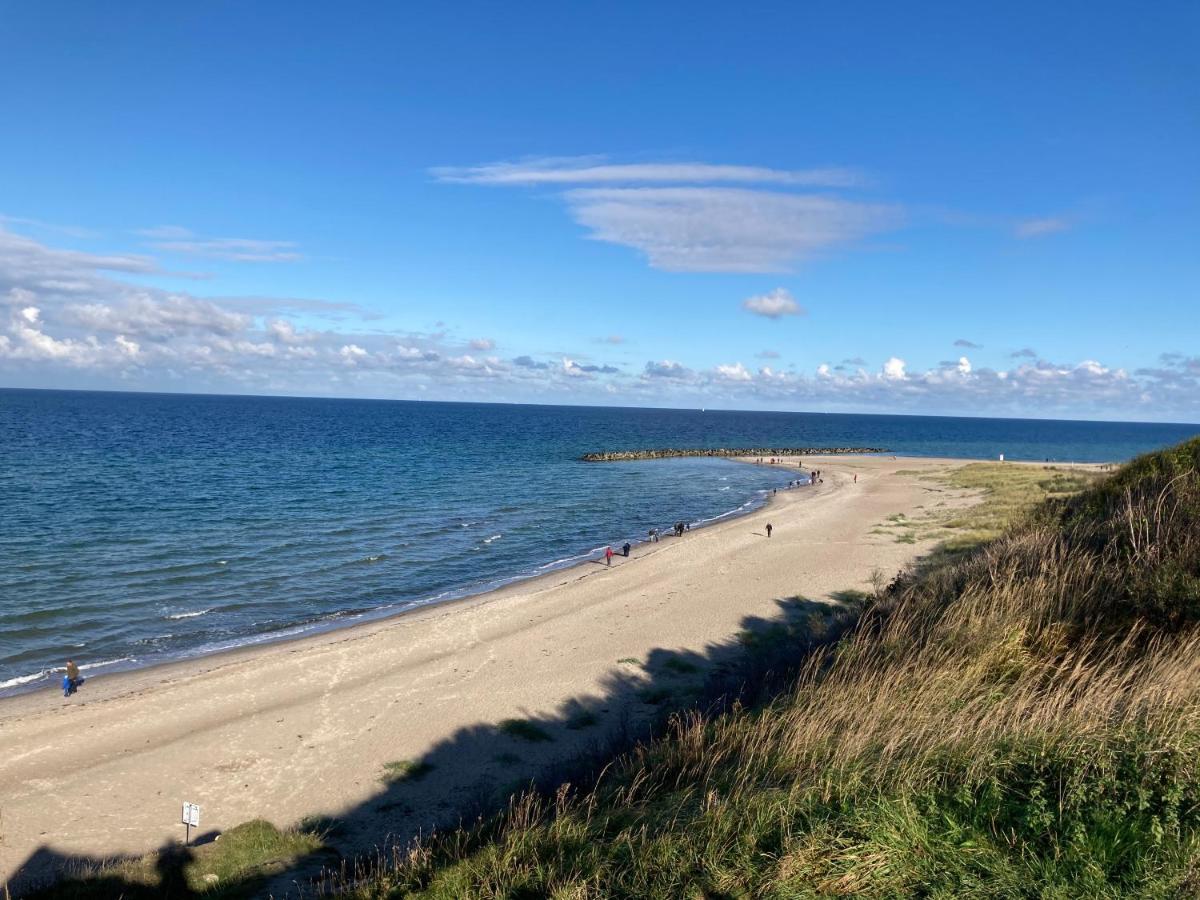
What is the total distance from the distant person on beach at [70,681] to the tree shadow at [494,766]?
8.50 meters

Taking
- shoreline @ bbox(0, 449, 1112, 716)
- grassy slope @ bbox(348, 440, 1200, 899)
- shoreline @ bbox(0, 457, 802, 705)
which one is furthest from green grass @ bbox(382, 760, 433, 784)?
shoreline @ bbox(0, 449, 1112, 716)

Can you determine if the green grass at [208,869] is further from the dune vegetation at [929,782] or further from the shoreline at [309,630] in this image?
the shoreline at [309,630]

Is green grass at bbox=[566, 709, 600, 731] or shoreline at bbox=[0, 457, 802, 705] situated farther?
shoreline at bbox=[0, 457, 802, 705]

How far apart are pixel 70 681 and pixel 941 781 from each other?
2193 cm

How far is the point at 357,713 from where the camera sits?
18.1m

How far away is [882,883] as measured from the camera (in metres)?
4.94

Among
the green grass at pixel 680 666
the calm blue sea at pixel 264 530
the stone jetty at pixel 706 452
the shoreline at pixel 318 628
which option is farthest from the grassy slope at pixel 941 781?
the stone jetty at pixel 706 452

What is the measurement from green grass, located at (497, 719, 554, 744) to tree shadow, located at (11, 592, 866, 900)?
0.03m

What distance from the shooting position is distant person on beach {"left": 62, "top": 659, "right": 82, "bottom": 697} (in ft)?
63.3

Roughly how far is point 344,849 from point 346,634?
1353 cm

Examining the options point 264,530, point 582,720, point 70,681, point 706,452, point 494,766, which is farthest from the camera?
point 706,452

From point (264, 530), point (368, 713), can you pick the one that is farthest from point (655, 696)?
point (264, 530)

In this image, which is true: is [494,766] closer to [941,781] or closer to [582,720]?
[582,720]

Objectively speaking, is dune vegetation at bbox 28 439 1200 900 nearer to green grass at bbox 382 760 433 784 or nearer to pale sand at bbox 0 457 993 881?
pale sand at bbox 0 457 993 881
